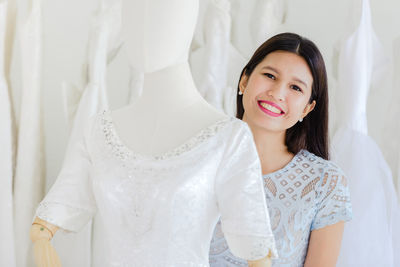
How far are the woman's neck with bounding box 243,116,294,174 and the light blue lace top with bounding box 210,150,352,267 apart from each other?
3cm

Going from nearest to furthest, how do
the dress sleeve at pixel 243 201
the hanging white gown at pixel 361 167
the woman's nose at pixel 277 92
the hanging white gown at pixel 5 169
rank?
1. the dress sleeve at pixel 243 201
2. the woman's nose at pixel 277 92
3. the hanging white gown at pixel 361 167
4. the hanging white gown at pixel 5 169

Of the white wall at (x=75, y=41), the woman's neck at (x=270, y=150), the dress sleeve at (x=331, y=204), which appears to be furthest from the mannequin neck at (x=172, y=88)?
the white wall at (x=75, y=41)

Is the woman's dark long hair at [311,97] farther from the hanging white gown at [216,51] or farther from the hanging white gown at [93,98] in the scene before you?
the hanging white gown at [93,98]

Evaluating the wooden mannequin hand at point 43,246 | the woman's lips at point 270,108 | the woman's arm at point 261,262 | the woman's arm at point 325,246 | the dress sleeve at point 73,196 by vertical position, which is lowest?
the woman's arm at point 325,246

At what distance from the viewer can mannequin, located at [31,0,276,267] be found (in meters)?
0.84

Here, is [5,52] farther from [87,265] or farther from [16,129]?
[87,265]

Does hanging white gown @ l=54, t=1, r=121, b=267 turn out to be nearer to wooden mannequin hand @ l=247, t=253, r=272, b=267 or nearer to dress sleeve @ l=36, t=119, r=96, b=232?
dress sleeve @ l=36, t=119, r=96, b=232

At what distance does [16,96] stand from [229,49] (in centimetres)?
96

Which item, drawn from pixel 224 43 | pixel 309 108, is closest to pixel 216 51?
pixel 224 43

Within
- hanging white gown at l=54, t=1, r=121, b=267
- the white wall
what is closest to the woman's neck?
hanging white gown at l=54, t=1, r=121, b=267

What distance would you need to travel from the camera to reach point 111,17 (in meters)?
1.67

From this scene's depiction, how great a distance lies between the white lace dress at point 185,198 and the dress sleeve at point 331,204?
0.45 m

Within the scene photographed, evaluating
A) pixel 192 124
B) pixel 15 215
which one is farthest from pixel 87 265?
pixel 192 124

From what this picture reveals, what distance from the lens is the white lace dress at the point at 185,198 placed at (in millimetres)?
834
